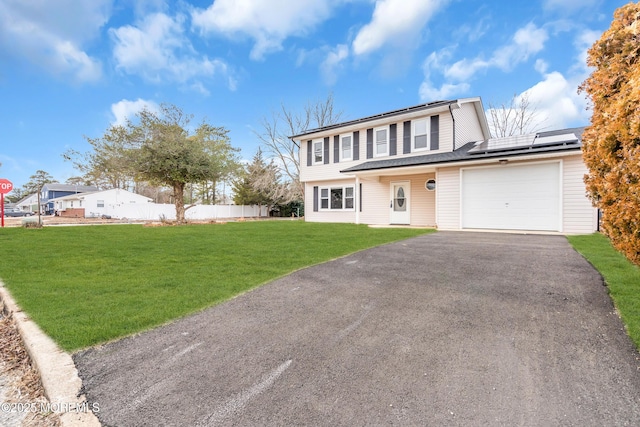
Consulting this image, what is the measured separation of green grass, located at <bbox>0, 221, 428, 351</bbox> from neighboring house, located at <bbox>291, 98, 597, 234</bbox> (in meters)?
5.91

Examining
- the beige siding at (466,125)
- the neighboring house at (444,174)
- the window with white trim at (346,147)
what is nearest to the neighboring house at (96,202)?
the neighboring house at (444,174)

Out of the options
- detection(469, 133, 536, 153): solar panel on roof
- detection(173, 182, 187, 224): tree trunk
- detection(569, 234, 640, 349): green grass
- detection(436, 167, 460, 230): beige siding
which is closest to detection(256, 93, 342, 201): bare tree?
detection(173, 182, 187, 224): tree trunk

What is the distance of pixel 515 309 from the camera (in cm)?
307

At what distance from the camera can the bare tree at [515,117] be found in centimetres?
2488

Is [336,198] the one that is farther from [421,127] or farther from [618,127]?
[618,127]

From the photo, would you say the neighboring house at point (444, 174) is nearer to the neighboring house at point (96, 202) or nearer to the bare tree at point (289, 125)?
the bare tree at point (289, 125)

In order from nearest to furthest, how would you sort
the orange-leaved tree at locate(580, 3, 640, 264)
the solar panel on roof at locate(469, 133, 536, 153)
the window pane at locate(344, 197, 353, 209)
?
1. the orange-leaved tree at locate(580, 3, 640, 264)
2. the solar panel on roof at locate(469, 133, 536, 153)
3. the window pane at locate(344, 197, 353, 209)

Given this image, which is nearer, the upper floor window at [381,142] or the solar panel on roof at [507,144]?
the solar panel on roof at [507,144]

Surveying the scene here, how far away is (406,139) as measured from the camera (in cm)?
1421

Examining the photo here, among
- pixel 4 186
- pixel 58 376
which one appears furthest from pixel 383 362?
pixel 4 186

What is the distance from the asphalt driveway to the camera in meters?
1.64

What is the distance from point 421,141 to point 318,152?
6.18 meters

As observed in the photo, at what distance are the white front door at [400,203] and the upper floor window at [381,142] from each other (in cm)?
187

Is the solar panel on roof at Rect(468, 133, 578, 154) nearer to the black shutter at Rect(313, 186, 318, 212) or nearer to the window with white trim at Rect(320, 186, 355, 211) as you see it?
the window with white trim at Rect(320, 186, 355, 211)
